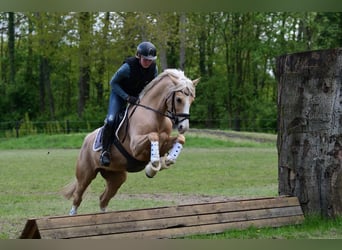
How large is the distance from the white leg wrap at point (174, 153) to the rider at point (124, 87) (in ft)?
2.65

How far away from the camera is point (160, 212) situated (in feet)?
18.5

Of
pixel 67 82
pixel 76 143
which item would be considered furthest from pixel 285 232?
pixel 67 82

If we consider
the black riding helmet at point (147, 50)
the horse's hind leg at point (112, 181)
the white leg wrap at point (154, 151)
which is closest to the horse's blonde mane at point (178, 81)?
the black riding helmet at point (147, 50)

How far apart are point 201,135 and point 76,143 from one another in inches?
208

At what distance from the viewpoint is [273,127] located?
30.6 m

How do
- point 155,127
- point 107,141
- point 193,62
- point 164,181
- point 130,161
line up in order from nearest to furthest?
point 155,127, point 130,161, point 107,141, point 164,181, point 193,62

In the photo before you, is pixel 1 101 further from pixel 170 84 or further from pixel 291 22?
pixel 170 84

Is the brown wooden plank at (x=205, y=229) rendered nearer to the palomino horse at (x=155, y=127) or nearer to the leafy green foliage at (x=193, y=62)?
A: the palomino horse at (x=155, y=127)

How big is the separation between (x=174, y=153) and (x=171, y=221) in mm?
684

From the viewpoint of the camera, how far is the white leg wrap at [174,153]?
5.72 m

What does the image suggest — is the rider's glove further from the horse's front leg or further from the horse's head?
the horse's front leg

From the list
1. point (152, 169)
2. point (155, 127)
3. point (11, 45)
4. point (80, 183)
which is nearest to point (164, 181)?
point (80, 183)

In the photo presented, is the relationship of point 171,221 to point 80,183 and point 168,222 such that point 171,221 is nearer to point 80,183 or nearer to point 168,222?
point 168,222

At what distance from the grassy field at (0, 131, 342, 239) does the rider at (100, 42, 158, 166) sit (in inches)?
57.9
